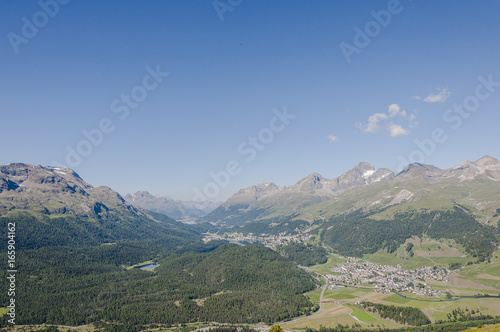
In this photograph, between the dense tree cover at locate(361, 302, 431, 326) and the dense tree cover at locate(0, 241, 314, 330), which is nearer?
the dense tree cover at locate(361, 302, 431, 326)

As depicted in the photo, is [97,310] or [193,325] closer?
[193,325]

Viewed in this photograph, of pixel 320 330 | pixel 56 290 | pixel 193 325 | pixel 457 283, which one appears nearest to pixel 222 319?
pixel 193 325

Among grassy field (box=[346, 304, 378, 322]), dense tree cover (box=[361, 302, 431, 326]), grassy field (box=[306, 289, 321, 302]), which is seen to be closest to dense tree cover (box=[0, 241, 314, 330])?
grassy field (box=[306, 289, 321, 302])

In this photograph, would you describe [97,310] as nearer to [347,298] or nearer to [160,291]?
[160,291]

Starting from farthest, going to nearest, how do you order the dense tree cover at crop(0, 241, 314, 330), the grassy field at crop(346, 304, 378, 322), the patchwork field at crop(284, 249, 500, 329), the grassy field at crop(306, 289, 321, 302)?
the grassy field at crop(306, 289, 321, 302) → the dense tree cover at crop(0, 241, 314, 330) → the grassy field at crop(346, 304, 378, 322) → the patchwork field at crop(284, 249, 500, 329)

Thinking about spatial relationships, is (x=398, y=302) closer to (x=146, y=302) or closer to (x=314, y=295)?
(x=314, y=295)

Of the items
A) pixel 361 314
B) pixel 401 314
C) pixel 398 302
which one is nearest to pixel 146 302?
pixel 361 314

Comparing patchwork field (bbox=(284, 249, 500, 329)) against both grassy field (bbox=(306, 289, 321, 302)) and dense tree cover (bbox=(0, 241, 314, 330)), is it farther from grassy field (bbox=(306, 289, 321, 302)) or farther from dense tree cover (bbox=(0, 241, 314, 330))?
dense tree cover (bbox=(0, 241, 314, 330))

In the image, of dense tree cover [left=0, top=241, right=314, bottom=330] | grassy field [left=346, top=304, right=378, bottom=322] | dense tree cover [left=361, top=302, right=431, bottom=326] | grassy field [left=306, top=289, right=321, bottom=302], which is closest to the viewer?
dense tree cover [left=361, top=302, right=431, bottom=326]

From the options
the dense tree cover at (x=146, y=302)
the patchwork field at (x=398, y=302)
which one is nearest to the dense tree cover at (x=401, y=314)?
the patchwork field at (x=398, y=302)

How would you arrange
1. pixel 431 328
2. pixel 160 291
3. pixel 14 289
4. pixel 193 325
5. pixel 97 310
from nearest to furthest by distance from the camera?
pixel 431 328
pixel 193 325
pixel 97 310
pixel 14 289
pixel 160 291
